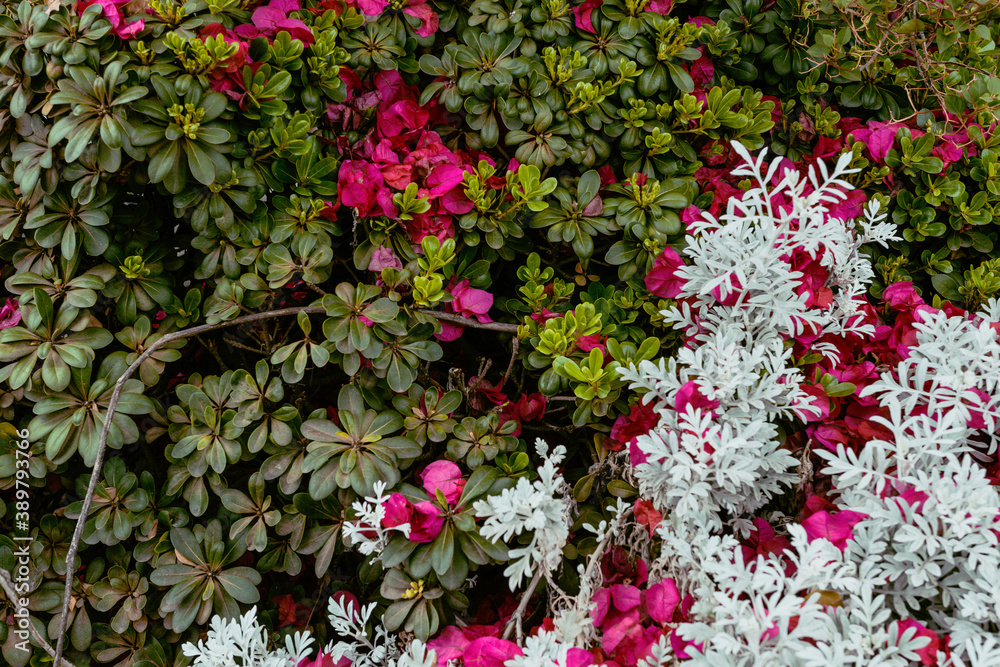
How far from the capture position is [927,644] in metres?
1.01

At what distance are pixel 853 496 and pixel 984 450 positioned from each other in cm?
48

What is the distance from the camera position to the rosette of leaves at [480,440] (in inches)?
54.9

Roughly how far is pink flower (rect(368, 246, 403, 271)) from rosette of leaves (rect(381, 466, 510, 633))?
478mm

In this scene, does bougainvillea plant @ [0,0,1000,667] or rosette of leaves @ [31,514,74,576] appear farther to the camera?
rosette of leaves @ [31,514,74,576]

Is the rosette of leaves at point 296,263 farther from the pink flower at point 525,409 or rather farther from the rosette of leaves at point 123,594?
the rosette of leaves at point 123,594

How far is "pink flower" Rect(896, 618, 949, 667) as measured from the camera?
1017 millimetres

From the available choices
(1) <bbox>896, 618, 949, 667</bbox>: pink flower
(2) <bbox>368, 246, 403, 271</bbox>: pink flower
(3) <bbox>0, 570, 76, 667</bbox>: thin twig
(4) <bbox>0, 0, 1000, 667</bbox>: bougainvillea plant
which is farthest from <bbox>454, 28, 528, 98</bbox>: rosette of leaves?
(3) <bbox>0, 570, 76, 667</bbox>: thin twig

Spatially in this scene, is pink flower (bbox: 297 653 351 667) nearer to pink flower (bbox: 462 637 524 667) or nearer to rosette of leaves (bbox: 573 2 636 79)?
pink flower (bbox: 462 637 524 667)

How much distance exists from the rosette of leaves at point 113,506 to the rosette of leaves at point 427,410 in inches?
22.9

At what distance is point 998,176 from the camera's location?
1768mm

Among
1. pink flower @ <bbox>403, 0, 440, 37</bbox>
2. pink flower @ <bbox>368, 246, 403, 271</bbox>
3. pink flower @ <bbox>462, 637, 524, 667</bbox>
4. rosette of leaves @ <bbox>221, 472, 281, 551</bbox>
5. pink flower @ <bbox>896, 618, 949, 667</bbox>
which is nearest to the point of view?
pink flower @ <bbox>896, 618, 949, 667</bbox>

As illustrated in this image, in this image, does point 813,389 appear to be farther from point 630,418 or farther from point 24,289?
point 24,289

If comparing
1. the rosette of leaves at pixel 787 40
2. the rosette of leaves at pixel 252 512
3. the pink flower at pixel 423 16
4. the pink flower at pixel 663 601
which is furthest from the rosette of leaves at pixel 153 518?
the rosette of leaves at pixel 787 40

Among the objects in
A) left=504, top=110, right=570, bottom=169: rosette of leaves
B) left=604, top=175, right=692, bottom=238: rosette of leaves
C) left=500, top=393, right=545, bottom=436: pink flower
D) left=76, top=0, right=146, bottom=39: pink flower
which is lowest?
left=500, top=393, right=545, bottom=436: pink flower
